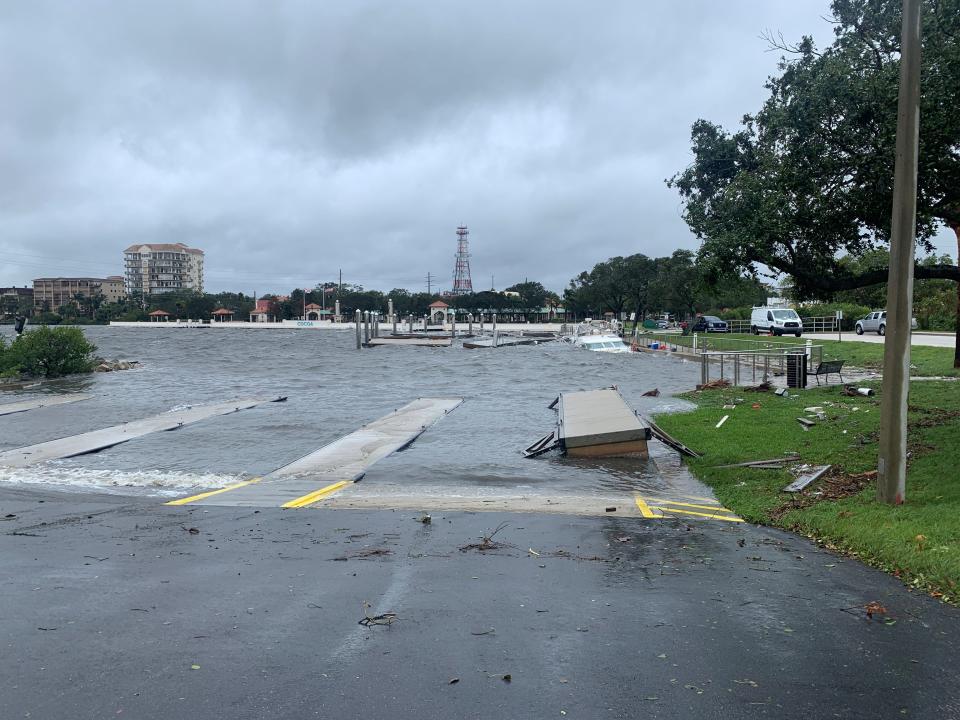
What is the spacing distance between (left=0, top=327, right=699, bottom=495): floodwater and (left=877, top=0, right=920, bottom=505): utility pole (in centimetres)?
439

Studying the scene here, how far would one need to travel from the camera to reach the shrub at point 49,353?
37.3m

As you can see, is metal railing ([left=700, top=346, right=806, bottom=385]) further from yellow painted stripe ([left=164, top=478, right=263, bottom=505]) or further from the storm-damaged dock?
yellow painted stripe ([left=164, top=478, right=263, bottom=505])

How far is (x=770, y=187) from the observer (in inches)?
466

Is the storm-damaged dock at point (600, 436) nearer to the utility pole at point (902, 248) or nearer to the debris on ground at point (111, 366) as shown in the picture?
the utility pole at point (902, 248)

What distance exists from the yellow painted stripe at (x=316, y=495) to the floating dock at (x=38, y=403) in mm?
16322

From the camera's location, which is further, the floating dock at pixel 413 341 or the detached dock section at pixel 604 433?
the floating dock at pixel 413 341

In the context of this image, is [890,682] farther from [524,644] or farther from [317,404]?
[317,404]

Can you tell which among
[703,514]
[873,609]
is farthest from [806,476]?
[873,609]

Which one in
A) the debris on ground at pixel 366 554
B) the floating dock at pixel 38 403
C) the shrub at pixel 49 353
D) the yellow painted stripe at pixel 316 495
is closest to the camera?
the debris on ground at pixel 366 554

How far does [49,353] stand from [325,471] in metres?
31.3

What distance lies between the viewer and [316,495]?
1170cm

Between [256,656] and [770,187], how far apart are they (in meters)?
9.97

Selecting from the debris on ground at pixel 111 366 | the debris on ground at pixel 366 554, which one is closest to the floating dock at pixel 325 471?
the debris on ground at pixel 366 554

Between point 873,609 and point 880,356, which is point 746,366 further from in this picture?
point 873,609
